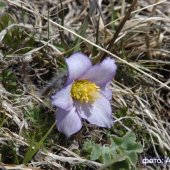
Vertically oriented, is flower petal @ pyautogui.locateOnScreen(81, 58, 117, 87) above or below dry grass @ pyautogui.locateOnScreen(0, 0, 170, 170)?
above

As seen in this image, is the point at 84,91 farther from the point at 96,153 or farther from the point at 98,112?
the point at 96,153

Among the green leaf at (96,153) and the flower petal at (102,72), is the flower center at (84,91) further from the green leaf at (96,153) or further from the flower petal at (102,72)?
the green leaf at (96,153)

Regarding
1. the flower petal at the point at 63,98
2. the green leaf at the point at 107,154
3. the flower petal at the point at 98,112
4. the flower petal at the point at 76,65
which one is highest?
the flower petal at the point at 76,65

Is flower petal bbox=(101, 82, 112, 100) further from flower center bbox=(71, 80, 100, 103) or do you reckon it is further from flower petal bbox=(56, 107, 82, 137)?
flower petal bbox=(56, 107, 82, 137)

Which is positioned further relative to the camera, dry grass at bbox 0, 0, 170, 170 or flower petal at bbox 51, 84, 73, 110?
dry grass at bbox 0, 0, 170, 170

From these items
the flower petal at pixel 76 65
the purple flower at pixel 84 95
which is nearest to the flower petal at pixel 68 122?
the purple flower at pixel 84 95

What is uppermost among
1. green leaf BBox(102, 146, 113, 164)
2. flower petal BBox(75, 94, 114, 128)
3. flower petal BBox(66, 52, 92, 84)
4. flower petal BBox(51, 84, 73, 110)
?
flower petal BBox(66, 52, 92, 84)

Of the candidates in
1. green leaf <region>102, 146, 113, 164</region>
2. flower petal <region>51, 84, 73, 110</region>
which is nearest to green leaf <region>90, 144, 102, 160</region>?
green leaf <region>102, 146, 113, 164</region>

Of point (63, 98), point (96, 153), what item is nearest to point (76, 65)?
point (63, 98)
